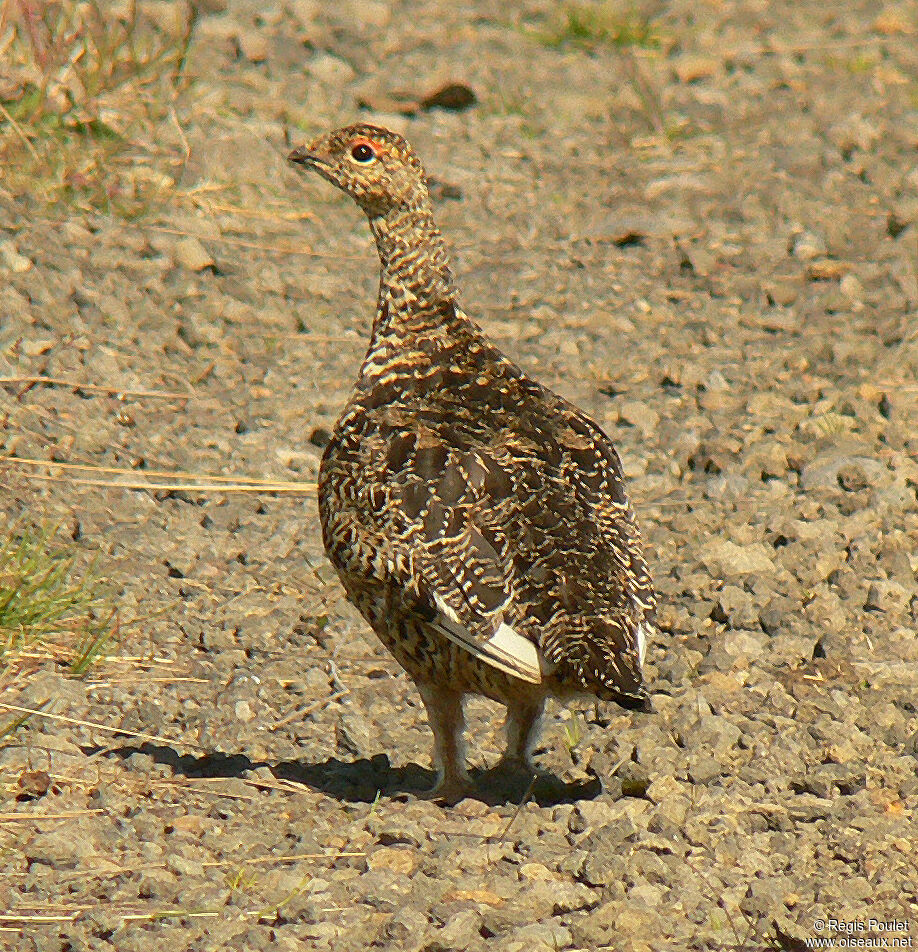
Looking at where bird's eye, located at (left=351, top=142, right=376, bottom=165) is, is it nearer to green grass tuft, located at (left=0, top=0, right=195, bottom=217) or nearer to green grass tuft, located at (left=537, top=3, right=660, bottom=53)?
green grass tuft, located at (left=0, top=0, right=195, bottom=217)

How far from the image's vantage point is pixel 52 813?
177 inches

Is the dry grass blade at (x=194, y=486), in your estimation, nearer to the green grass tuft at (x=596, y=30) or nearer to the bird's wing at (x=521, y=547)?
the bird's wing at (x=521, y=547)

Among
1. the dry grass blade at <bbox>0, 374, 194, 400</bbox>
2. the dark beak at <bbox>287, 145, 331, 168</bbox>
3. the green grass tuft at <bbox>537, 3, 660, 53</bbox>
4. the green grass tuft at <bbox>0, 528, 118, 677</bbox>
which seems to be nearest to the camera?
the green grass tuft at <bbox>0, 528, 118, 677</bbox>

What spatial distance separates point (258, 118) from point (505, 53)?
2127mm

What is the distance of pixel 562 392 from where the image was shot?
Result: 7293 millimetres

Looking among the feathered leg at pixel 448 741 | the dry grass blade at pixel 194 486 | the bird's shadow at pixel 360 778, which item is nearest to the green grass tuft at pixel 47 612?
the bird's shadow at pixel 360 778

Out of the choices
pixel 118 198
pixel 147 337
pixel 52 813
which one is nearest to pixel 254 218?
pixel 118 198

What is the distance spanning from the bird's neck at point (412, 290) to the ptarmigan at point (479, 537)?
1 cm

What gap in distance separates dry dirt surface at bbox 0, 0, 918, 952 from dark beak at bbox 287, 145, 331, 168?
1402mm

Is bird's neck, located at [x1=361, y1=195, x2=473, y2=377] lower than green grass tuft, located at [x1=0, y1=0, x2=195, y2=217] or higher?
higher

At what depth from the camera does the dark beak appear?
5.61 meters

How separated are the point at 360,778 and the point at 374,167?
2.03m

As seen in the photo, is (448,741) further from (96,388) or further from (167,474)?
(96,388)

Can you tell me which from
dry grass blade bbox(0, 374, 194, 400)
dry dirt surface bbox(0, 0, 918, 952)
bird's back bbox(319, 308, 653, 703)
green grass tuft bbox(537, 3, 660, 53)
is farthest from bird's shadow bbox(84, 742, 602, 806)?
green grass tuft bbox(537, 3, 660, 53)
